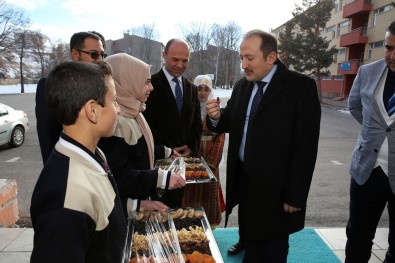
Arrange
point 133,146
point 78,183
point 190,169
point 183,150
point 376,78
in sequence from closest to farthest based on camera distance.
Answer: point 78,183, point 133,146, point 376,78, point 190,169, point 183,150

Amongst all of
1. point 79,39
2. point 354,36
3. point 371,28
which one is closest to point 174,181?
point 79,39

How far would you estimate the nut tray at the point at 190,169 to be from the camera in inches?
106

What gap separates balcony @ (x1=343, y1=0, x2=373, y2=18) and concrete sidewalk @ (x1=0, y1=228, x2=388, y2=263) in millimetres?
31635

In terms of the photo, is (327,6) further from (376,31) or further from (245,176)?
(245,176)

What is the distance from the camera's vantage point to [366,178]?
244 cm

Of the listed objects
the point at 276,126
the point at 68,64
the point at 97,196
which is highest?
the point at 68,64

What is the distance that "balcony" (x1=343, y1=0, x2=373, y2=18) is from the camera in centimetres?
2852

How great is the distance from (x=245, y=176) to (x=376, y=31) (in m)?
31.7

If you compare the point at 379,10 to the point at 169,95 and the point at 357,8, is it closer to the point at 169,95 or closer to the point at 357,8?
the point at 357,8

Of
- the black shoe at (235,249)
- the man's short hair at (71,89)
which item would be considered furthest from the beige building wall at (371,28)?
the man's short hair at (71,89)

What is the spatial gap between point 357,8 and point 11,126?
32545 millimetres

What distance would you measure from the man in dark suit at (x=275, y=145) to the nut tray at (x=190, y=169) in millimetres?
508

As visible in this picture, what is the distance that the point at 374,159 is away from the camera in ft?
7.93

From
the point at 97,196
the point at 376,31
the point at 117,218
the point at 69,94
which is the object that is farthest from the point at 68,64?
the point at 376,31
